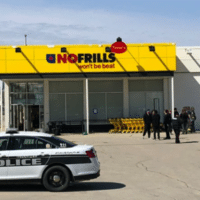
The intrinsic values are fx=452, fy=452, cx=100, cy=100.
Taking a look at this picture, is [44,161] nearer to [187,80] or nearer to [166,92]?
[166,92]

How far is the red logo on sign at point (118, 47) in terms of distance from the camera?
105 ft

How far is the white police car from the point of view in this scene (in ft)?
33.1

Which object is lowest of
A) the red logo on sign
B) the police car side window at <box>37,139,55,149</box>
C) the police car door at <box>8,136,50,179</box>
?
the police car door at <box>8,136,50,179</box>

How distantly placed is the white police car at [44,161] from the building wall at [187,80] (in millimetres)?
25047

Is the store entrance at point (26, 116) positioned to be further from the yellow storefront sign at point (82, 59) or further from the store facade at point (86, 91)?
the yellow storefront sign at point (82, 59)

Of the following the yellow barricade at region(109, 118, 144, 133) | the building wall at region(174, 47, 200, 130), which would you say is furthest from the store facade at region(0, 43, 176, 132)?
the yellow barricade at region(109, 118, 144, 133)

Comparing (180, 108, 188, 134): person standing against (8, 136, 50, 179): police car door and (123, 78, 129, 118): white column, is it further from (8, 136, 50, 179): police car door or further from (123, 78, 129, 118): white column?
(8, 136, 50, 179): police car door

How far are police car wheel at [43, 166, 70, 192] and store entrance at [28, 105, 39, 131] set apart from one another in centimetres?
2499

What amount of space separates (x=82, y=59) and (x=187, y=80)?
833cm

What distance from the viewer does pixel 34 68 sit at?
32.4 metres

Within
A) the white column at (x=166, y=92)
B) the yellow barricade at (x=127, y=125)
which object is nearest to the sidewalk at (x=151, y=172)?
the yellow barricade at (x=127, y=125)

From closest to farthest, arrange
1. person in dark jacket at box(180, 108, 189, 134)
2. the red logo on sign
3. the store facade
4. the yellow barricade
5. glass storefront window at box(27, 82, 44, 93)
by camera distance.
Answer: person in dark jacket at box(180, 108, 189, 134)
the red logo on sign
the store facade
the yellow barricade
glass storefront window at box(27, 82, 44, 93)

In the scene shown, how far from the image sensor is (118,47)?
32156 millimetres

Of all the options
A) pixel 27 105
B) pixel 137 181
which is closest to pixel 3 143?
pixel 137 181
